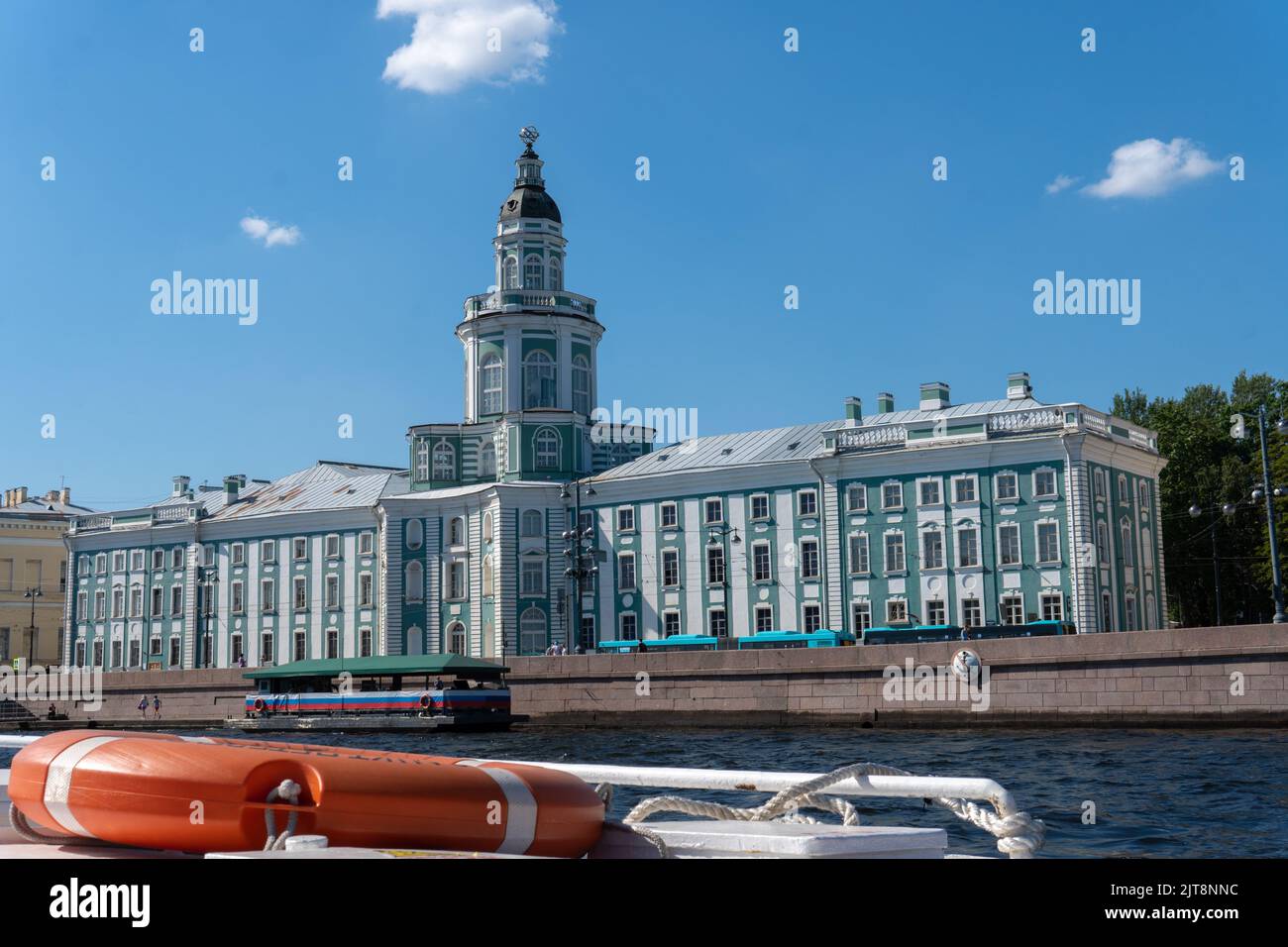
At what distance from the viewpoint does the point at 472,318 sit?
64.8 metres

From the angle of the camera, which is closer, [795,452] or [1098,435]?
[1098,435]

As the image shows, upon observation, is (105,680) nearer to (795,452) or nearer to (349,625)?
(349,625)

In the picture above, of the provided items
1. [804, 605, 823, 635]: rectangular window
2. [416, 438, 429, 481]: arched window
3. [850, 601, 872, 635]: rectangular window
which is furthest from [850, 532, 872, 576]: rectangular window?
[416, 438, 429, 481]: arched window

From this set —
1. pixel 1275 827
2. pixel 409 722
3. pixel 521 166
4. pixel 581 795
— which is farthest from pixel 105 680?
pixel 581 795

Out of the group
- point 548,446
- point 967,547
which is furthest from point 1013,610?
point 548,446

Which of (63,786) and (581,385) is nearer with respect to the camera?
(63,786)

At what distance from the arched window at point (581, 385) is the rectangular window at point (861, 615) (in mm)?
17782

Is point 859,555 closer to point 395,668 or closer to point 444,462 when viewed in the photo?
point 395,668

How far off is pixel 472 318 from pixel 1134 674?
3777 centimetres

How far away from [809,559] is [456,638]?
16.2 m

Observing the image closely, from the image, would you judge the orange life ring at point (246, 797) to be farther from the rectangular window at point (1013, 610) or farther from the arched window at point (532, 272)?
the arched window at point (532, 272)

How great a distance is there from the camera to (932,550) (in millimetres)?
50656

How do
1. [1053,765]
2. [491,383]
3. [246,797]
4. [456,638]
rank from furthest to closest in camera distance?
1. [491,383]
2. [456,638]
3. [1053,765]
4. [246,797]

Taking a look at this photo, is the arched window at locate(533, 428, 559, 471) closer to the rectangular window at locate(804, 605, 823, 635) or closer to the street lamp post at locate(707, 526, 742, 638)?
the street lamp post at locate(707, 526, 742, 638)
